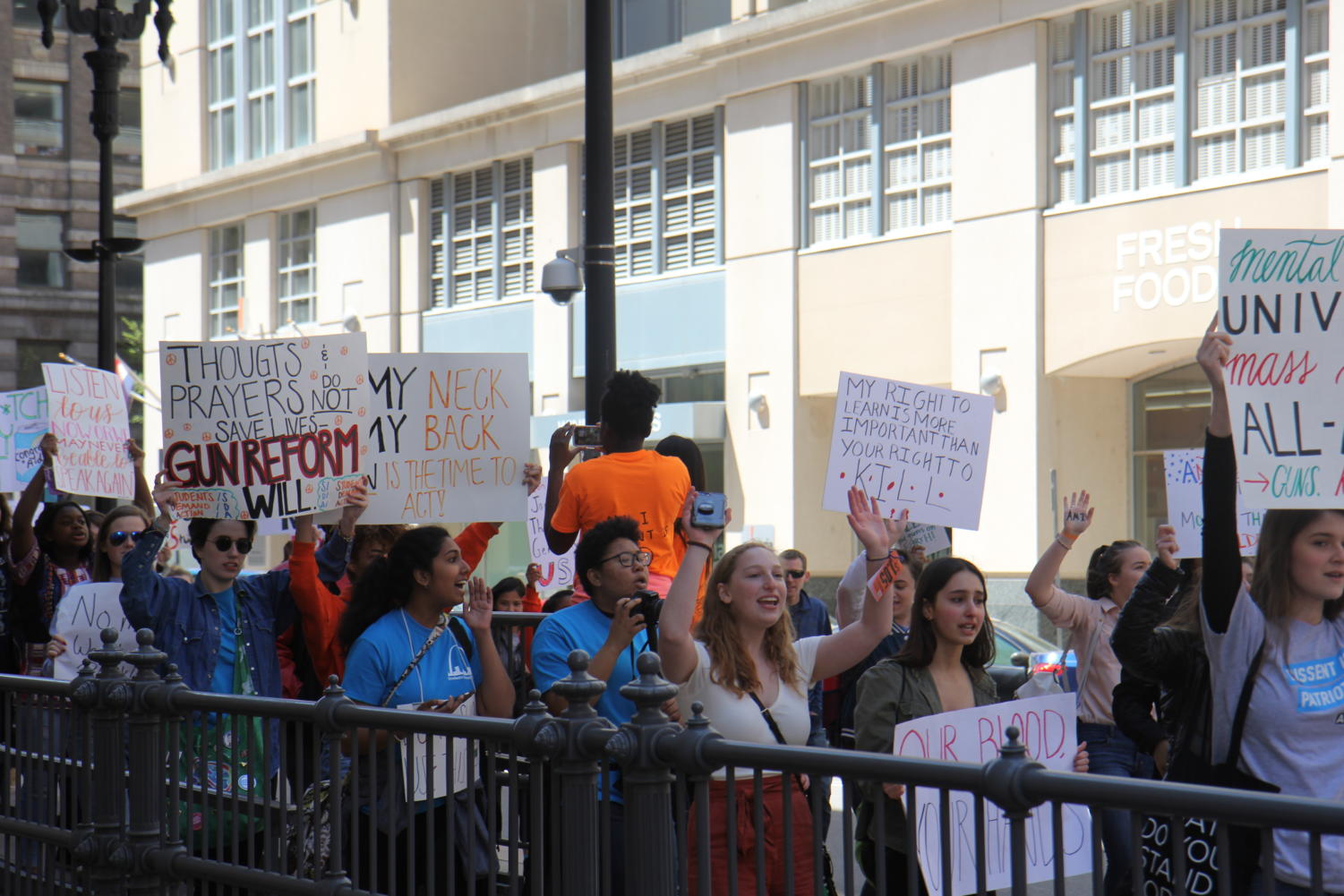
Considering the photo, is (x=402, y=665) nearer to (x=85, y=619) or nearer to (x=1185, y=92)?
(x=85, y=619)

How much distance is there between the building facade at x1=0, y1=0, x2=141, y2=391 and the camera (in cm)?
5356

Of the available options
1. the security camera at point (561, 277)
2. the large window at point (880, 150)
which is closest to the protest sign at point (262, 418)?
the security camera at point (561, 277)

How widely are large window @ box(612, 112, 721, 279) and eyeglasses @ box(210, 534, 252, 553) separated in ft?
65.7

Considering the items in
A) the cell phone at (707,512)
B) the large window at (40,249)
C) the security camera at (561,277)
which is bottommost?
the cell phone at (707,512)

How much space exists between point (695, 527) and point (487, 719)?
1317 mm

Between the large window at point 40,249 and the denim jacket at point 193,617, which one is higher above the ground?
the large window at point 40,249

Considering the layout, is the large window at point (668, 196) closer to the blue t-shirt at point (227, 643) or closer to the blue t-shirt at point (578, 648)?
the blue t-shirt at point (227, 643)

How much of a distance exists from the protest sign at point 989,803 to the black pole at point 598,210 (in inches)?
185

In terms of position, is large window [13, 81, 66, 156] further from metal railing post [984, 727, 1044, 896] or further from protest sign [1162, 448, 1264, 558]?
metal railing post [984, 727, 1044, 896]

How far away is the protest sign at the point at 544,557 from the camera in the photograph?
11.5 metres

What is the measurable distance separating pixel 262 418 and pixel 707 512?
9.12 feet

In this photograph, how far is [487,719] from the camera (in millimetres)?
4473

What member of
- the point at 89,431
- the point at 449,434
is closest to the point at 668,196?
the point at 89,431

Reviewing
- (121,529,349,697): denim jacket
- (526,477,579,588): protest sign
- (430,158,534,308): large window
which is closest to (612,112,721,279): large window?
(430,158,534,308): large window
